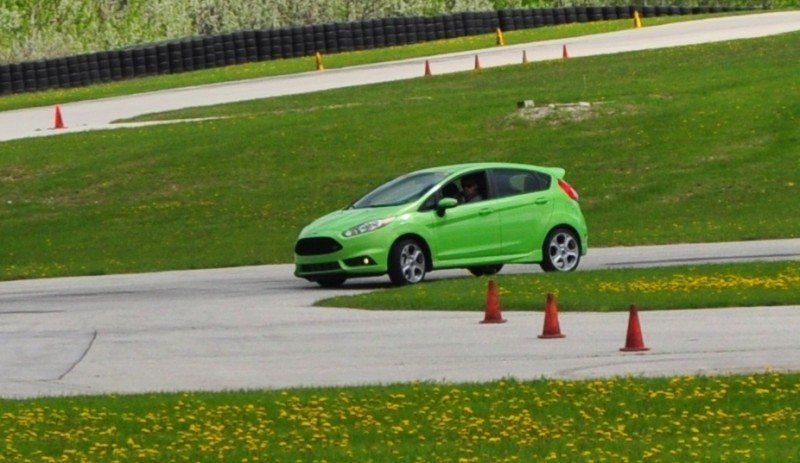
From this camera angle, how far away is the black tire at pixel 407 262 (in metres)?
21.6

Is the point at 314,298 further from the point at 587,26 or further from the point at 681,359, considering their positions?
the point at 587,26

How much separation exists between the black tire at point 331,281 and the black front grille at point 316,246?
37 centimetres

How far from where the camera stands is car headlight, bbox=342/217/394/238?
21.7 metres

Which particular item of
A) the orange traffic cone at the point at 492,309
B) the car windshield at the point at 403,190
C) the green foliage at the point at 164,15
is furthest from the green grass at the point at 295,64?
the orange traffic cone at the point at 492,309

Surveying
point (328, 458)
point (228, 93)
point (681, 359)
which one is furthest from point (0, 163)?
point (328, 458)

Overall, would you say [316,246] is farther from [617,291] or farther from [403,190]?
[617,291]

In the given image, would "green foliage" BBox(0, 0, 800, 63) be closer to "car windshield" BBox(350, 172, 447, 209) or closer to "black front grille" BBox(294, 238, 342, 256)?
"car windshield" BBox(350, 172, 447, 209)

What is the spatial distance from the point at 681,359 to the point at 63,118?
31.8 m

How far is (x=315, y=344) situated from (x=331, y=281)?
6.65 m

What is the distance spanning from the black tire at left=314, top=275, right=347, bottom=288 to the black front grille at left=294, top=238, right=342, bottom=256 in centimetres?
37

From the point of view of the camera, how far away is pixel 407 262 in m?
21.8

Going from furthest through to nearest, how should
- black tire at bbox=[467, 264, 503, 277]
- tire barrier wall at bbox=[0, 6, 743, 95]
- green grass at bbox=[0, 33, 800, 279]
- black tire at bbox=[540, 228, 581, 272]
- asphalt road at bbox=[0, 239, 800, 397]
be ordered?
tire barrier wall at bbox=[0, 6, 743, 95] < green grass at bbox=[0, 33, 800, 279] < black tire at bbox=[467, 264, 503, 277] < black tire at bbox=[540, 228, 581, 272] < asphalt road at bbox=[0, 239, 800, 397]

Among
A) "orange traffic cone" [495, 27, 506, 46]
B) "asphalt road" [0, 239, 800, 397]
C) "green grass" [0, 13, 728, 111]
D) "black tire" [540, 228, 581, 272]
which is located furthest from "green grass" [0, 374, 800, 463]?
"orange traffic cone" [495, 27, 506, 46]

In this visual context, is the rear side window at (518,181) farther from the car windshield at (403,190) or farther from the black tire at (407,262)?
the black tire at (407,262)
